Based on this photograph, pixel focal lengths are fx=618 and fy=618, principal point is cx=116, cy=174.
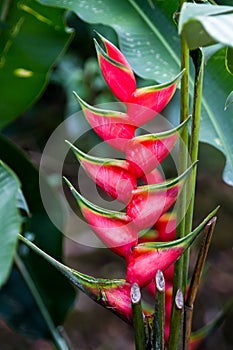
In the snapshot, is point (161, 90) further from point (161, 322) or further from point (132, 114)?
point (161, 322)

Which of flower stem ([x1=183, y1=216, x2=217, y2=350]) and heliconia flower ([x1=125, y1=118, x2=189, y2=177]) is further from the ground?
heliconia flower ([x1=125, y1=118, x2=189, y2=177])

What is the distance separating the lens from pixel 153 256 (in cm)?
52

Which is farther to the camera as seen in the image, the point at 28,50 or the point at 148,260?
the point at 28,50

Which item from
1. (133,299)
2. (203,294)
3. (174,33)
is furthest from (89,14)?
(203,294)

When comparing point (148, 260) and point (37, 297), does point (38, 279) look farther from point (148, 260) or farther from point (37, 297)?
point (148, 260)

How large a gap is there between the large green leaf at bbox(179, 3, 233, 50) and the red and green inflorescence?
0.09m

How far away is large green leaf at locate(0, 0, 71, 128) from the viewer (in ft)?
3.14

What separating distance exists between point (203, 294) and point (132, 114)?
159cm

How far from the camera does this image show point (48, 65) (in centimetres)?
97

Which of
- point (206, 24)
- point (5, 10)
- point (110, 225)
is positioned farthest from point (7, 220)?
point (5, 10)

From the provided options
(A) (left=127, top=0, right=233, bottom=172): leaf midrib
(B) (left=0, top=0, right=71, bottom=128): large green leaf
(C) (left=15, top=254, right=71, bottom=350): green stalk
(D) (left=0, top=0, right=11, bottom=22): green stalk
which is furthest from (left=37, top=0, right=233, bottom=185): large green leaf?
(C) (left=15, top=254, right=71, bottom=350): green stalk

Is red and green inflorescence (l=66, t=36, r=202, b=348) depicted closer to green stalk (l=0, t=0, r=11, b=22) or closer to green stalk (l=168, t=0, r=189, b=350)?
green stalk (l=168, t=0, r=189, b=350)

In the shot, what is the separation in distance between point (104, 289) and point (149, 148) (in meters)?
0.13

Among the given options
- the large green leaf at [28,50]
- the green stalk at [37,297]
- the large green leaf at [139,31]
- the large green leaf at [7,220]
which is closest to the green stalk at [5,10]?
the large green leaf at [28,50]
